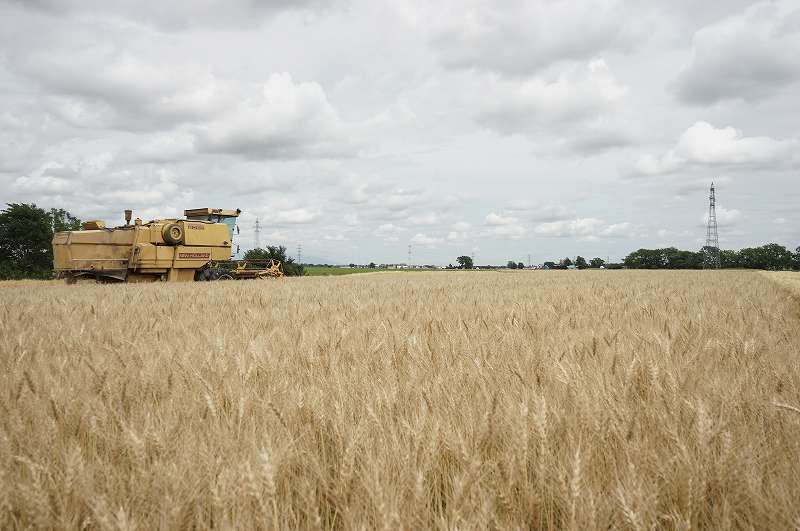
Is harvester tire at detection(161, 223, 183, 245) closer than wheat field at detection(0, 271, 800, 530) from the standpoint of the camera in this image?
No

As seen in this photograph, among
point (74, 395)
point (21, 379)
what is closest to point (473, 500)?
point (74, 395)

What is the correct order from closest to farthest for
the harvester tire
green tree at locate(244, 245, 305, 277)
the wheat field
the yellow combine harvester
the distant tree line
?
1. the wheat field
2. the yellow combine harvester
3. the harvester tire
4. green tree at locate(244, 245, 305, 277)
5. the distant tree line

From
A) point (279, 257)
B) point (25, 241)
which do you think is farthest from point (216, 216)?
point (25, 241)

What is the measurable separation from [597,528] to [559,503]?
0.43 feet

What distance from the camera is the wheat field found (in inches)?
42.9

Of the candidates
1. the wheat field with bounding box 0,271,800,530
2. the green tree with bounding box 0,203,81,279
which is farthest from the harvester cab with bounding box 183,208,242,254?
the green tree with bounding box 0,203,81,279

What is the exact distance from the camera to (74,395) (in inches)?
77.8

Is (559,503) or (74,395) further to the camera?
(74,395)

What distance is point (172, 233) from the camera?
16.0 m

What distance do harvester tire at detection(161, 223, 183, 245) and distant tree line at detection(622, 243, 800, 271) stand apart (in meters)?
102

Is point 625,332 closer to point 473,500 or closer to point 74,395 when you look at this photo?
point 473,500

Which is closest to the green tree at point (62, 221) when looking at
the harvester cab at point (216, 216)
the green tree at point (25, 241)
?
the green tree at point (25, 241)

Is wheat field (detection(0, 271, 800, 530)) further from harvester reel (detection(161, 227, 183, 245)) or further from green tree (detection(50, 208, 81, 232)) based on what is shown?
green tree (detection(50, 208, 81, 232))

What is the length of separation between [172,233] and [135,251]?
1.30m
